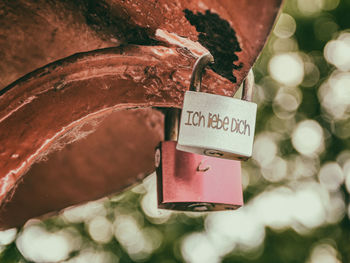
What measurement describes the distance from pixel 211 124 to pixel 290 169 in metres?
5.78

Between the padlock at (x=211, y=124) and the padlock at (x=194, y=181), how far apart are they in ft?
0.74

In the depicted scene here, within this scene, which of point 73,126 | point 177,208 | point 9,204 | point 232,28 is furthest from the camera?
point 9,204

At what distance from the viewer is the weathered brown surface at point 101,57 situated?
2.07ft

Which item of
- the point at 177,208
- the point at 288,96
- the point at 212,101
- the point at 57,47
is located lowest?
the point at 177,208

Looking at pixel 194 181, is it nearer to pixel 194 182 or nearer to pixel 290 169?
pixel 194 182

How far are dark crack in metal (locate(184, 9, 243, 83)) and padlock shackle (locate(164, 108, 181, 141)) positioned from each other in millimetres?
441

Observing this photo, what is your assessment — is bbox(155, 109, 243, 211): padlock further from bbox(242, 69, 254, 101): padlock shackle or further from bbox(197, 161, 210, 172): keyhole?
bbox(242, 69, 254, 101): padlock shackle

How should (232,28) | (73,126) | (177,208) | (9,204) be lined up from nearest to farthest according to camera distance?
(232,28), (73,126), (177,208), (9,204)

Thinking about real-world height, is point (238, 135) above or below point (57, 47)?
below

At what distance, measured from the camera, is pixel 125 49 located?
736 millimetres

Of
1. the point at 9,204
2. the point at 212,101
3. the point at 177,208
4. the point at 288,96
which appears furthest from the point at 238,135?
the point at 288,96

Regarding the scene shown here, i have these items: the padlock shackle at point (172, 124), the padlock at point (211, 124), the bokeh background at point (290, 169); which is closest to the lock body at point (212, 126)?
the padlock at point (211, 124)

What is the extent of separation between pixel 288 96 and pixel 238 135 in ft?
18.2

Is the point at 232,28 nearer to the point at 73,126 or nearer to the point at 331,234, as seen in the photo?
the point at 73,126
